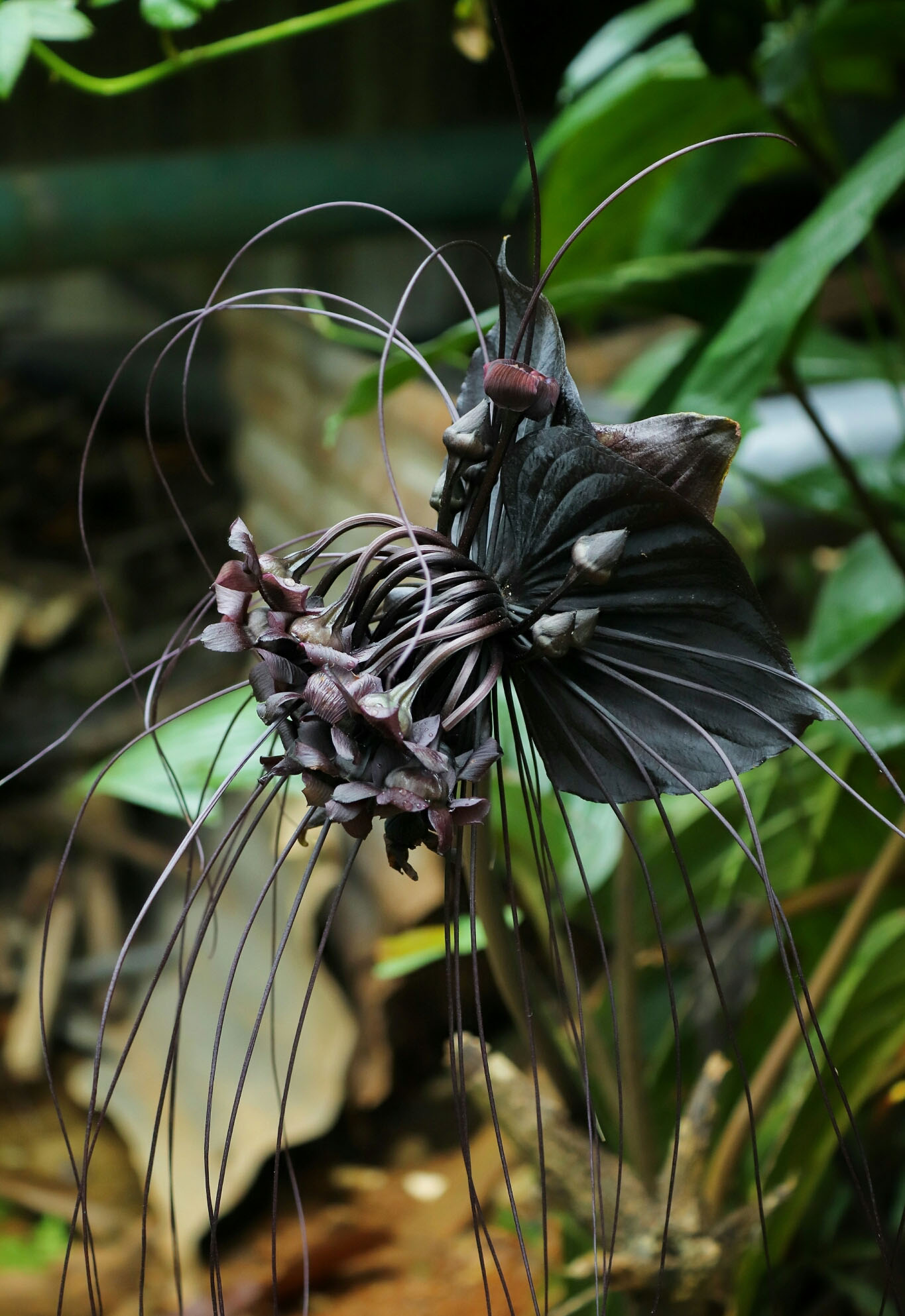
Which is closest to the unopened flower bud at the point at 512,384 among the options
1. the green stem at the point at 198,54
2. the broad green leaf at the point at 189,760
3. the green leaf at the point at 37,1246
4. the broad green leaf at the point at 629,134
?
the broad green leaf at the point at 189,760

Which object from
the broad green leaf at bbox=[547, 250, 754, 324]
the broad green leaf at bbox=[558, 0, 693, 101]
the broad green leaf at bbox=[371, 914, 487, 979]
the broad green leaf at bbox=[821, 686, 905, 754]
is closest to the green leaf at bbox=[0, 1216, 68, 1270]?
the broad green leaf at bbox=[371, 914, 487, 979]

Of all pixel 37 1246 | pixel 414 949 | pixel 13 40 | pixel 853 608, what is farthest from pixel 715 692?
pixel 37 1246

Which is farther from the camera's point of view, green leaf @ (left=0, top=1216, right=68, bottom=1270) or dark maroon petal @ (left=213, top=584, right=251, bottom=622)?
green leaf @ (left=0, top=1216, right=68, bottom=1270)

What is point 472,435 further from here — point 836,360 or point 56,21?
point 836,360

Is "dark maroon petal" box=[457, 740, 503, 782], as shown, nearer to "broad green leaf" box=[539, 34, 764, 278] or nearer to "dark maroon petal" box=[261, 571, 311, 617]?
"dark maroon petal" box=[261, 571, 311, 617]

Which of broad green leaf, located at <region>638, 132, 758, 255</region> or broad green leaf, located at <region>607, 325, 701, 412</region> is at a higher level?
broad green leaf, located at <region>607, 325, 701, 412</region>
